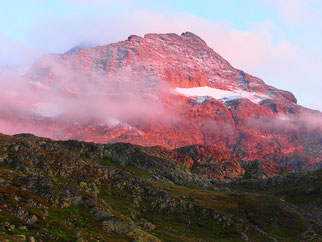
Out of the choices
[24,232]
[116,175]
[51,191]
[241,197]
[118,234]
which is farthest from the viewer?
[241,197]

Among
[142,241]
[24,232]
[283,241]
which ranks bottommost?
[283,241]

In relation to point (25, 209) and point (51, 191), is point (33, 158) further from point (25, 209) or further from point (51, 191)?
point (25, 209)

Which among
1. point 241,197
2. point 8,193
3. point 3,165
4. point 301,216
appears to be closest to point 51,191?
point 8,193

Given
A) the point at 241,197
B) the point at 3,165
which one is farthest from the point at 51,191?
the point at 241,197

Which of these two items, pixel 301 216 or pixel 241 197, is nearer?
pixel 301 216

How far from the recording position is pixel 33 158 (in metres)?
117

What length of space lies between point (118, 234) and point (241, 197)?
131 metres

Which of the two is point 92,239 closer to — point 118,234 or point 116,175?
point 118,234

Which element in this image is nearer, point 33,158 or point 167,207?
point 33,158

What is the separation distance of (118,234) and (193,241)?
35.6 metres

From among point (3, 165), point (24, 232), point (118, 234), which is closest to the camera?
point (24, 232)

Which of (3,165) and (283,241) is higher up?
(3,165)

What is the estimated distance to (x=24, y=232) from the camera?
48250 millimetres

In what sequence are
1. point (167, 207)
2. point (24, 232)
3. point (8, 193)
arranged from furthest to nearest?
point (167, 207) → point (8, 193) → point (24, 232)
